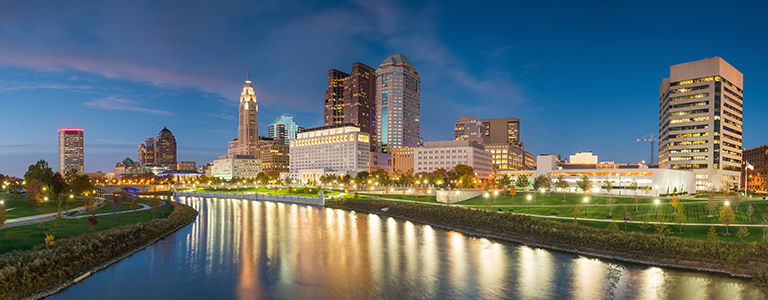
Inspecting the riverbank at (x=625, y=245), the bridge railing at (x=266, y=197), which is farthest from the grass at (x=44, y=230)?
the bridge railing at (x=266, y=197)

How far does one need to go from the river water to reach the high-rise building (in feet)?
477

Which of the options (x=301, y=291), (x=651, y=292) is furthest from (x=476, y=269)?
(x=301, y=291)

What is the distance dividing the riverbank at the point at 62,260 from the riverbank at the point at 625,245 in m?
44.7

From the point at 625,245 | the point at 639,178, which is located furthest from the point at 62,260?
the point at 639,178

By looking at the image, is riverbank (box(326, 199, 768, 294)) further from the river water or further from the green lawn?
the green lawn

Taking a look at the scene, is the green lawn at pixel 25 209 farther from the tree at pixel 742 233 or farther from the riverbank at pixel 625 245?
the tree at pixel 742 233

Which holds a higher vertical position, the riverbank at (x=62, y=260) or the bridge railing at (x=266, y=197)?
the riverbank at (x=62, y=260)

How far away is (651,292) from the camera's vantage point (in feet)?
97.0

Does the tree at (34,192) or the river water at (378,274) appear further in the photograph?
the tree at (34,192)

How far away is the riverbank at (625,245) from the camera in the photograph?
3394cm

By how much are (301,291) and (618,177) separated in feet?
393

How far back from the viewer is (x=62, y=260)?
3180cm

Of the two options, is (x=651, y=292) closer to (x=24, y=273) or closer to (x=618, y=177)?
(x=24, y=273)

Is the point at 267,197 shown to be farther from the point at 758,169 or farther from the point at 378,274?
the point at 758,169
